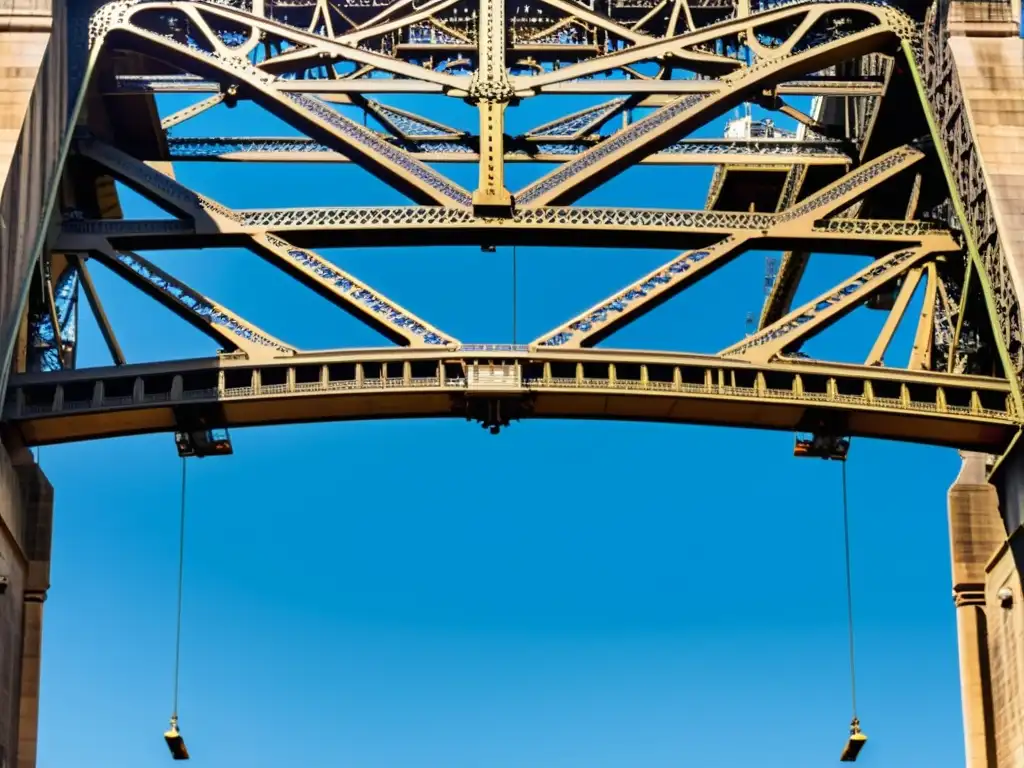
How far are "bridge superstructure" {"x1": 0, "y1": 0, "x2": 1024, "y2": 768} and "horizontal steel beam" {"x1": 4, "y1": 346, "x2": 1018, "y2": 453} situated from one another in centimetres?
4

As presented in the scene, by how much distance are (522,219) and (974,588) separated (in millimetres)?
8364

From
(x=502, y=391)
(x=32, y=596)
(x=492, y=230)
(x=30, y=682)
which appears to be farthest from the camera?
(x=492, y=230)

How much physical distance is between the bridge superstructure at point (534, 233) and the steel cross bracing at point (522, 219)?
47 mm

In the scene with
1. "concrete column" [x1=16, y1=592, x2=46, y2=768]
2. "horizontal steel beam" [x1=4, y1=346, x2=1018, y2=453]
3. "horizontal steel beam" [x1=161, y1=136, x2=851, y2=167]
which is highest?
"horizontal steel beam" [x1=161, y1=136, x2=851, y2=167]

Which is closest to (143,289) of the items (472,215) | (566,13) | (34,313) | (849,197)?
(34,313)

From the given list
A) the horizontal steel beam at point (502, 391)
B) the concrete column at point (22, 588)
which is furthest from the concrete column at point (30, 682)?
the horizontal steel beam at point (502, 391)

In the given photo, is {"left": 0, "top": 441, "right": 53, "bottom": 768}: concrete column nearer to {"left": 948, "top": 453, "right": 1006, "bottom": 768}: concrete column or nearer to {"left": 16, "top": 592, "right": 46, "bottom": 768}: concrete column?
{"left": 16, "top": 592, "right": 46, "bottom": 768}: concrete column

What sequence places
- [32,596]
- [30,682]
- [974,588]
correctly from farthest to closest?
[974,588] < [32,596] < [30,682]

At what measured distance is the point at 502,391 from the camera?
31109 millimetres

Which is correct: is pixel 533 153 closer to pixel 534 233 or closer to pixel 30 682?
pixel 534 233

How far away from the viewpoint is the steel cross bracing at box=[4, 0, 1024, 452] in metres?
31.3

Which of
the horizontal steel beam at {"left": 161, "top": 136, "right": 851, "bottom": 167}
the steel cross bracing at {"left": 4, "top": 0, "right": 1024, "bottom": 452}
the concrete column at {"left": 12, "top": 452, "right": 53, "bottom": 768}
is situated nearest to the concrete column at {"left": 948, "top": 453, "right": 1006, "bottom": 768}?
the steel cross bracing at {"left": 4, "top": 0, "right": 1024, "bottom": 452}

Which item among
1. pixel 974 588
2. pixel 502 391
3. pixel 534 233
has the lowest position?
pixel 974 588

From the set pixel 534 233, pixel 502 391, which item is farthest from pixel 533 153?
pixel 502 391
